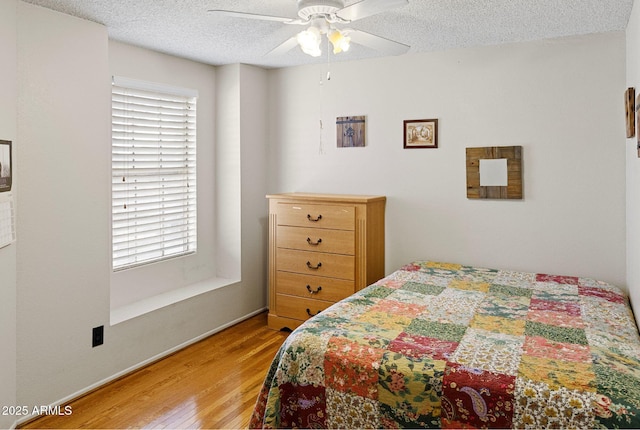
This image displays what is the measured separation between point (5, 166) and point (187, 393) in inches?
63.9

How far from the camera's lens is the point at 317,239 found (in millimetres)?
3760

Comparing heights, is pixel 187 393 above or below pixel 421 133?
below

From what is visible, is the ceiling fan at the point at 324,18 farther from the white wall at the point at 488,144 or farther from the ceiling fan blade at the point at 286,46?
the white wall at the point at 488,144

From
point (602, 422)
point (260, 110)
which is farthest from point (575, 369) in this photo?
point (260, 110)

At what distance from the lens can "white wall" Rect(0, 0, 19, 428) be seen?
93.2 inches

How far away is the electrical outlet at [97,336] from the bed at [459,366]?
142cm

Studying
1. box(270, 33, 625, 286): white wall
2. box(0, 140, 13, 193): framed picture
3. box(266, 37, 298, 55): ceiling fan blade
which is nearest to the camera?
box(0, 140, 13, 193): framed picture

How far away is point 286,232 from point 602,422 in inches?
107

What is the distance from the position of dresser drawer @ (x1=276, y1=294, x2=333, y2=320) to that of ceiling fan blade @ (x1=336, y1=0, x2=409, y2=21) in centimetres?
223

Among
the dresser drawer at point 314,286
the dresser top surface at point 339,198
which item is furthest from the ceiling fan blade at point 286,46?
the dresser drawer at point 314,286

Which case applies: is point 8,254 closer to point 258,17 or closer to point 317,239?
point 258,17

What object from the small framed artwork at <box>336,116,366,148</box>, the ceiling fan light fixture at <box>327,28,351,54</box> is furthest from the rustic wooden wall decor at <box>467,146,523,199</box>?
the ceiling fan light fixture at <box>327,28,351,54</box>

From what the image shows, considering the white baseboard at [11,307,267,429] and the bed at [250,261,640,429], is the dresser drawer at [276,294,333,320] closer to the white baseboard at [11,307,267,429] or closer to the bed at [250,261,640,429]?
the white baseboard at [11,307,267,429]

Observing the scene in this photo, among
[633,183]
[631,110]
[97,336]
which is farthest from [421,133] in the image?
[97,336]
